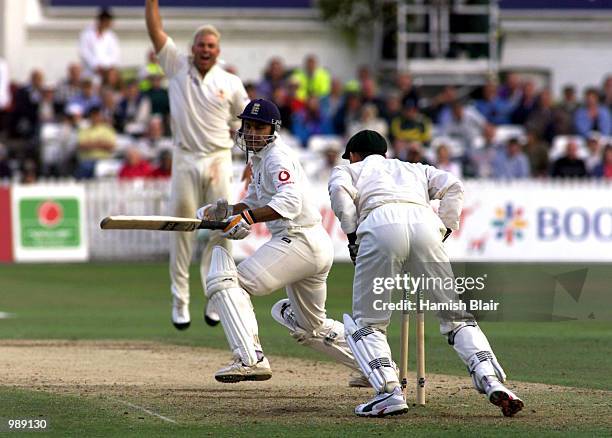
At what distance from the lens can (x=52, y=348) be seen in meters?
12.2

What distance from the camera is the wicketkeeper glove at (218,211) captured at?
9.39 meters

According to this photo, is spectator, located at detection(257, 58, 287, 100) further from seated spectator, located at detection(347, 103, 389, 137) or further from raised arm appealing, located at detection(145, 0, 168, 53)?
raised arm appealing, located at detection(145, 0, 168, 53)

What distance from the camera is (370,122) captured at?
23109mm

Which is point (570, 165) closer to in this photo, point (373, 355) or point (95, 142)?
point (95, 142)

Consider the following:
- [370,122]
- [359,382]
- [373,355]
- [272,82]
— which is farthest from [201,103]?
[272,82]

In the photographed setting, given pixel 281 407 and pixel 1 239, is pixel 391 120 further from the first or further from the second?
pixel 281 407

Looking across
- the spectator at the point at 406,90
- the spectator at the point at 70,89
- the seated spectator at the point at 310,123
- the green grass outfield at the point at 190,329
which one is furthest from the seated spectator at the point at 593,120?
the spectator at the point at 70,89

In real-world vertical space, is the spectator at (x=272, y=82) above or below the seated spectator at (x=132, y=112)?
above

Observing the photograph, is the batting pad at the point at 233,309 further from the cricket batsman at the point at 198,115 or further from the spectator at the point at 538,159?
the spectator at the point at 538,159

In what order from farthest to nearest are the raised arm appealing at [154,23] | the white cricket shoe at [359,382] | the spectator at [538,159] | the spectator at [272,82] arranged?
the spectator at [272,82] < the spectator at [538,159] < the raised arm appealing at [154,23] < the white cricket shoe at [359,382]

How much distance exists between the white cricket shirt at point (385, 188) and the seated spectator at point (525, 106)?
56.5 feet

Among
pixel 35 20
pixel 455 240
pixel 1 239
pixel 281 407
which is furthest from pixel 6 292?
pixel 35 20

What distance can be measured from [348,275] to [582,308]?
10741 millimetres

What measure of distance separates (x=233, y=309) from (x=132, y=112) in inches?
623
